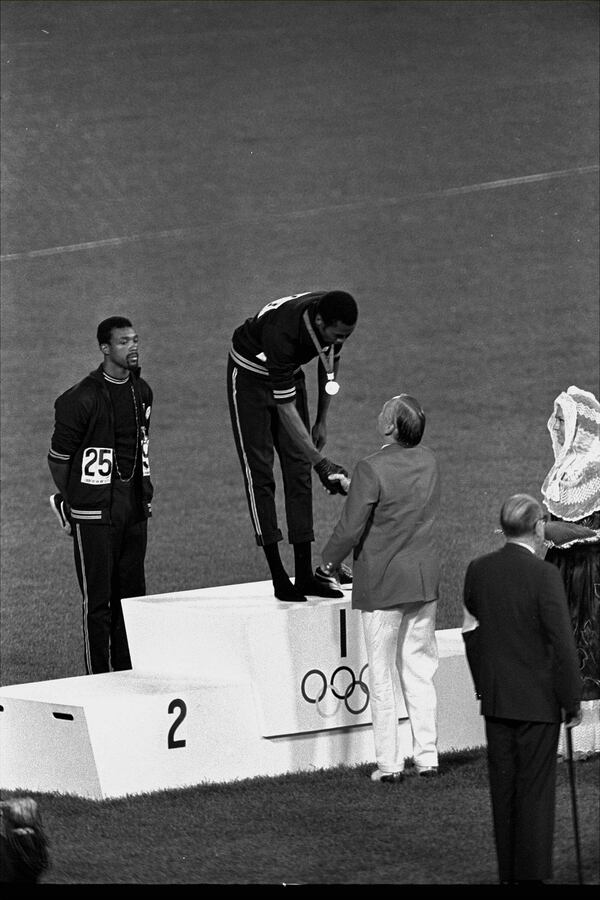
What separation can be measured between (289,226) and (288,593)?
15114 millimetres

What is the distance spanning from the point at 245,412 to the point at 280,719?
4.34 feet

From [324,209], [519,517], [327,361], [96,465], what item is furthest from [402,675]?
[324,209]

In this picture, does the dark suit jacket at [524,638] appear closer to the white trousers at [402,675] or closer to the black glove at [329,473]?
the white trousers at [402,675]

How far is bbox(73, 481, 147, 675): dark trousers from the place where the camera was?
26.1 ft

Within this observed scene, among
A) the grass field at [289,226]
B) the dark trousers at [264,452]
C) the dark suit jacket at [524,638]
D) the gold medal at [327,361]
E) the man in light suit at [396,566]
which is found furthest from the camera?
the grass field at [289,226]

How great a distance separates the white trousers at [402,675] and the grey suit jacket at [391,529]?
94 mm

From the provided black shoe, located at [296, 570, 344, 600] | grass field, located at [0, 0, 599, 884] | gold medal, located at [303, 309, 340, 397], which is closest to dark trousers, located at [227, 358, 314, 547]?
black shoe, located at [296, 570, 344, 600]

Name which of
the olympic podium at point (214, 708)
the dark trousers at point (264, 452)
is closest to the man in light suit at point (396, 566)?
the olympic podium at point (214, 708)

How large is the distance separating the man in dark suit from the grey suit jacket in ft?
4.49

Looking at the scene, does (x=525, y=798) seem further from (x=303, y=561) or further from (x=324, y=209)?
(x=324, y=209)

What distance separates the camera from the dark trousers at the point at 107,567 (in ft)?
26.1

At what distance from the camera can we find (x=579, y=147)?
23594 millimetres

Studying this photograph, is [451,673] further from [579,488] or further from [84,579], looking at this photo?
[84,579]

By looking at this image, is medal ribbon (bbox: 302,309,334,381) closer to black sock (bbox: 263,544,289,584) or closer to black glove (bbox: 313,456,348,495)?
black glove (bbox: 313,456,348,495)
